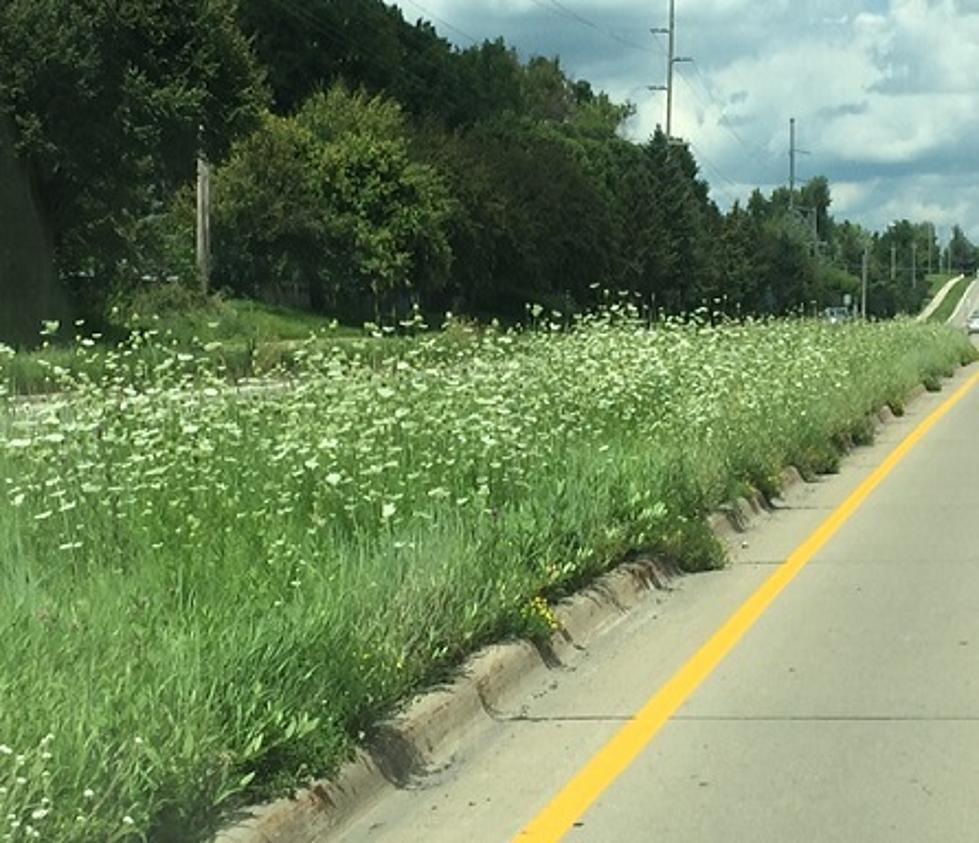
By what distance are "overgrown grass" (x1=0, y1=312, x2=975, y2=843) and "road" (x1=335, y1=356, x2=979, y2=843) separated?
49 cm

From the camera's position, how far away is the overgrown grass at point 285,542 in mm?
5188

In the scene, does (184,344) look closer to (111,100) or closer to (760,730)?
(760,730)

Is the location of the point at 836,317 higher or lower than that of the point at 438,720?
higher

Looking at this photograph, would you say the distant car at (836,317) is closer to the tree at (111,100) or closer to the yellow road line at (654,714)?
the tree at (111,100)

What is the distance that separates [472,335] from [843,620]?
6.44 meters

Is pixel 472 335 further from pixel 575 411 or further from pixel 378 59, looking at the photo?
pixel 378 59

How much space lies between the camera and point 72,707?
5.14 m

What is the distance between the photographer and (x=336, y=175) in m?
58.3

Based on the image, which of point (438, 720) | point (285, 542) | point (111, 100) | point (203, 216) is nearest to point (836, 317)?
point (203, 216)

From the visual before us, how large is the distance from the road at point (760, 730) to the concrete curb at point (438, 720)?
0.29 feet

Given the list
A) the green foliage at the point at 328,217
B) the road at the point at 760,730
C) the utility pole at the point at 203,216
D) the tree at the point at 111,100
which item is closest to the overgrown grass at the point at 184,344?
the utility pole at the point at 203,216

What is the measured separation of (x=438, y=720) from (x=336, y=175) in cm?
5270

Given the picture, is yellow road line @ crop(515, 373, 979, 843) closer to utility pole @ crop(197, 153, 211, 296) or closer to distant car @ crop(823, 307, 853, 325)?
distant car @ crop(823, 307, 853, 325)

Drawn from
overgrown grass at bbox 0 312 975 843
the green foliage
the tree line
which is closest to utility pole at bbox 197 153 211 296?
the tree line
